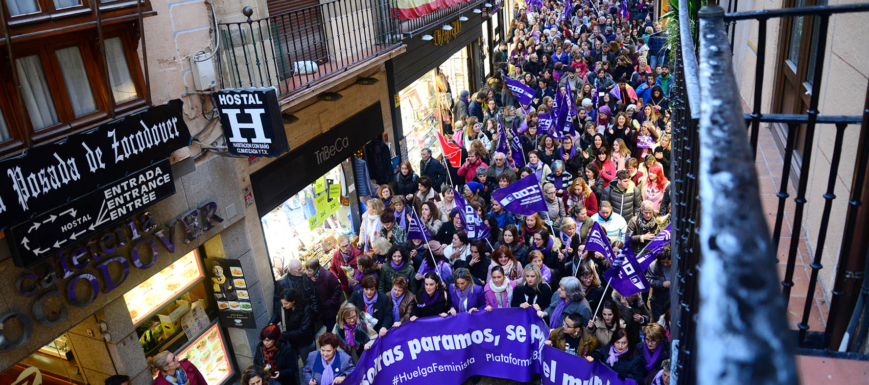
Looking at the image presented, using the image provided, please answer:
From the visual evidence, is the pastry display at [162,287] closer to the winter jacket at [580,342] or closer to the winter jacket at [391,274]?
the winter jacket at [391,274]

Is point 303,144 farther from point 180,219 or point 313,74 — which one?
point 180,219

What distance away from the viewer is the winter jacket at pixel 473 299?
27.5 ft

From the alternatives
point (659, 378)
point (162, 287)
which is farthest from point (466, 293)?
point (162, 287)

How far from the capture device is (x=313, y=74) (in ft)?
34.3

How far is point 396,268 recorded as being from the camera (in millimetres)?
9367

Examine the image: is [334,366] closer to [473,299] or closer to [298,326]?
[298,326]

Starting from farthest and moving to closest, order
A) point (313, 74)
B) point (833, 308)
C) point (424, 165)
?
point (424, 165), point (313, 74), point (833, 308)

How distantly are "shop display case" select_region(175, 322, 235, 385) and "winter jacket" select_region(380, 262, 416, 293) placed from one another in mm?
2745

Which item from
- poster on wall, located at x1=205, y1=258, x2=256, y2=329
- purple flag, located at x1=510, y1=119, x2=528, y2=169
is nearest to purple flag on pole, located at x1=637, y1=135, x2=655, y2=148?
purple flag, located at x1=510, y1=119, x2=528, y2=169

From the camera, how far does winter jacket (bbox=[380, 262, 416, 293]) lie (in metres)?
9.26

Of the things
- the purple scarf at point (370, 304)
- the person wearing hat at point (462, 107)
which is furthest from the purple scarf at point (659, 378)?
the person wearing hat at point (462, 107)

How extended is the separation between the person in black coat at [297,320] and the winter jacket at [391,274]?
1151 millimetres

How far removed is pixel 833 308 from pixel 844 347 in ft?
1.48

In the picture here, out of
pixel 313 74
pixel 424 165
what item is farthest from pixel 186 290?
pixel 424 165
